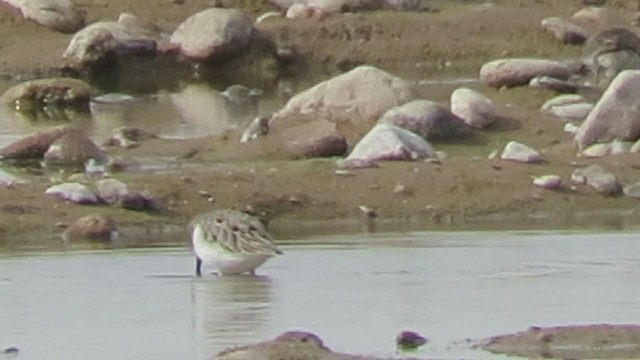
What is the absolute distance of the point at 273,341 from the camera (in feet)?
32.1

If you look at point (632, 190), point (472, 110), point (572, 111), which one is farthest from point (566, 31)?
point (632, 190)

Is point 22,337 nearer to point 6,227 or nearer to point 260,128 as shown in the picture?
point 6,227

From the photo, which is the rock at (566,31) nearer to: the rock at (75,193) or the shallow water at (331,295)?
the rock at (75,193)

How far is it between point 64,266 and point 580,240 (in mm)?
3326

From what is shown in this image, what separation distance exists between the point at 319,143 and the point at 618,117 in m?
2.53

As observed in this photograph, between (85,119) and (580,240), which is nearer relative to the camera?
(580,240)

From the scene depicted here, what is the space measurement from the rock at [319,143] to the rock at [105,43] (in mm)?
8976

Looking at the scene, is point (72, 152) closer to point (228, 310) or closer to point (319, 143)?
point (319, 143)

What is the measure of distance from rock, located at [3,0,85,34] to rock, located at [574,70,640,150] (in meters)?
11.6

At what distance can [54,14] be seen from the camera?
2936cm

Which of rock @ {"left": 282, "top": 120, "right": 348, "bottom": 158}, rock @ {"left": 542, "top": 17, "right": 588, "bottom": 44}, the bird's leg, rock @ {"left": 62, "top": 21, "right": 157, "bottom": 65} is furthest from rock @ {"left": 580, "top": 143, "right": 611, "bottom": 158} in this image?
rock @ {"left": 542, "top": 17, "right": 588, "bottom": 44}

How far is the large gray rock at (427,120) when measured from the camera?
19062 millimetres

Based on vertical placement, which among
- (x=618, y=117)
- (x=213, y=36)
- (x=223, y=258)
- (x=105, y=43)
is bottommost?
(x=105, y=43)

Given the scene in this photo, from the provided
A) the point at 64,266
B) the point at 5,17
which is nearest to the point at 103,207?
the point at 64,266
